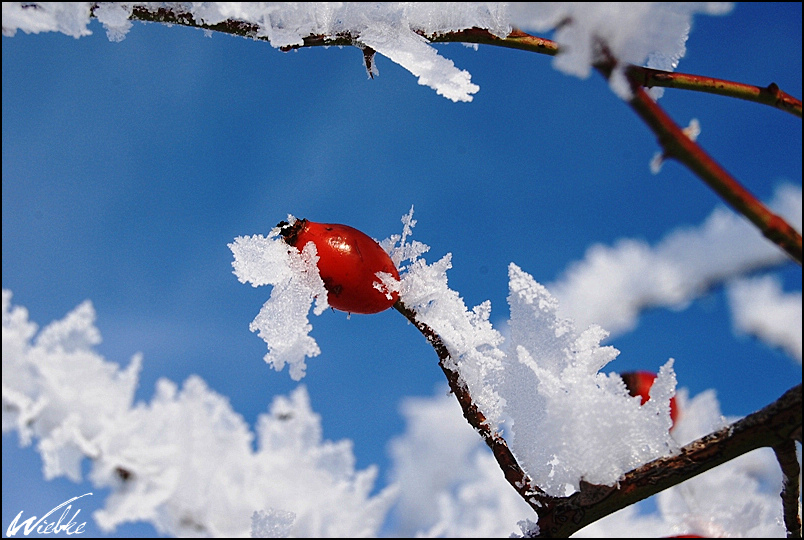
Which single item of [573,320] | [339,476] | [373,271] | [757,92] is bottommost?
[573,320]

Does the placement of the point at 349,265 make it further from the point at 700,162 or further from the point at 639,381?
the point at 639,381

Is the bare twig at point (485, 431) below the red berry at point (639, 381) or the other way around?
below

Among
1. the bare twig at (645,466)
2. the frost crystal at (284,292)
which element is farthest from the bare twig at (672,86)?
the frost crystal at (284,292)

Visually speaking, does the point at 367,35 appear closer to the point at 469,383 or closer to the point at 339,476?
the point at 469,383

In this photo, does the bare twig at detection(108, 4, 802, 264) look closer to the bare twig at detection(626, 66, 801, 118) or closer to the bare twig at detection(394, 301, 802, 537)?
the bare twig at detection(626, 66, 801, 118)

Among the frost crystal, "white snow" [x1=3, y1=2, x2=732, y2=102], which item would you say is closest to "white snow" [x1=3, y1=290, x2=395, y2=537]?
the frost crystal

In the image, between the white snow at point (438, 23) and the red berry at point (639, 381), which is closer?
the white snow at point (438, 23)

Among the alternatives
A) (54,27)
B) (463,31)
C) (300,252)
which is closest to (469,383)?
(300,252)

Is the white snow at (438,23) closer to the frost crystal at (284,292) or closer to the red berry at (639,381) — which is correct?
the frost crystal at (284,292)
